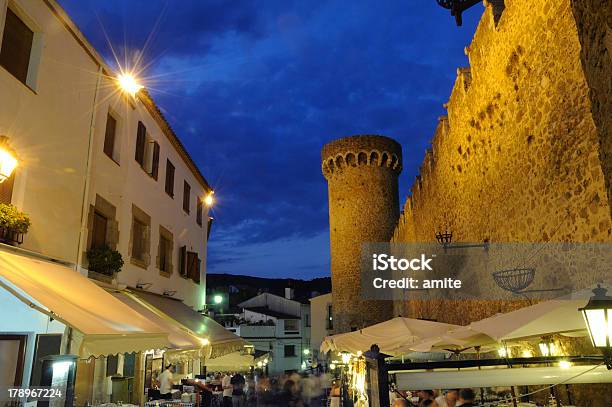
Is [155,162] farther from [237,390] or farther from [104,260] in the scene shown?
[237,390]

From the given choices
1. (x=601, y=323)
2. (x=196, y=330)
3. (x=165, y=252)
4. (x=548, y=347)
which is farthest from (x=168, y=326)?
(x=601, y=323)

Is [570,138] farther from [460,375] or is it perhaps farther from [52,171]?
[52,171]

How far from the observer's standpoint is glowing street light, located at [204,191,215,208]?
1984cm

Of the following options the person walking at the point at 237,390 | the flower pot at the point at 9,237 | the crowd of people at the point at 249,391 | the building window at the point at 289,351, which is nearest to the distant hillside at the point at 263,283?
the building window at the point at 289,351

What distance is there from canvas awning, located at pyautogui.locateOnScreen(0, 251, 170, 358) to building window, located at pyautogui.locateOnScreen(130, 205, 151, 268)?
12.9 feet

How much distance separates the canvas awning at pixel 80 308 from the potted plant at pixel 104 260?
5.01 ft

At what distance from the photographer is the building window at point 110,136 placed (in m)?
9.94

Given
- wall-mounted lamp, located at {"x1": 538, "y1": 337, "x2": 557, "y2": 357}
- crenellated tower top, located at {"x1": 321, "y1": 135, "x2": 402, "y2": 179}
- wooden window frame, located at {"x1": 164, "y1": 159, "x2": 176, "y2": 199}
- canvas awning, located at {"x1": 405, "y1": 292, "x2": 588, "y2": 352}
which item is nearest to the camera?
canvas awning, located at {"x1": 405, "y1": 292, "x2": 588, "y2": 352}

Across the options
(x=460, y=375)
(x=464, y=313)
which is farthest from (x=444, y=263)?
(x=460, y=375)

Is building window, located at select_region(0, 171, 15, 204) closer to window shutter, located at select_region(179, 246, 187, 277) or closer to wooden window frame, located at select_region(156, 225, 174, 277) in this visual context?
wooden window frame, located at select_region(156, 225, 174, 277)

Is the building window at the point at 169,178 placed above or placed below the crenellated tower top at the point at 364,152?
below

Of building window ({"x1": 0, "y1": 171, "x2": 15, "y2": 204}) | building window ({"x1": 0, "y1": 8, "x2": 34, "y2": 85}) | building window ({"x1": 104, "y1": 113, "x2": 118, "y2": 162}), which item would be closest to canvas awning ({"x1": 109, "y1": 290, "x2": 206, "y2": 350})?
building window ({"x1": 0, "y1": 171, "x2": 15, "y2": 204})

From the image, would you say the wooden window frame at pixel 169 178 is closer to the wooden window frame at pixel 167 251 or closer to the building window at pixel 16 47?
the wooden window frame at pixel 167 251

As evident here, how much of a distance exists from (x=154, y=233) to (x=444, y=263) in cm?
912
